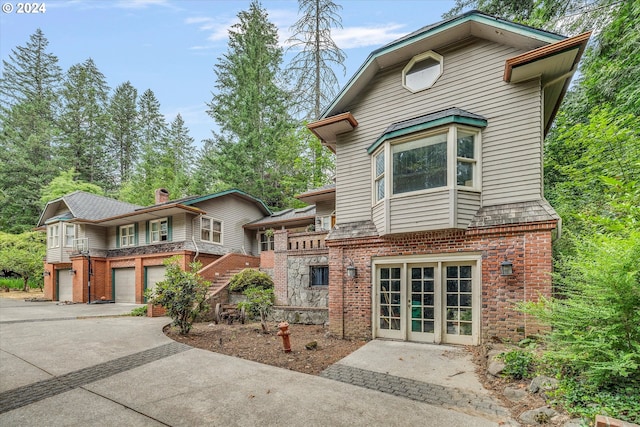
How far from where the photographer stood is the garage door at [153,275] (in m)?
15.1

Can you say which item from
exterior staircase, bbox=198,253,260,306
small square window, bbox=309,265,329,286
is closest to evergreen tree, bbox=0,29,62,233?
exterior staircase, bbox=198,253,260,306

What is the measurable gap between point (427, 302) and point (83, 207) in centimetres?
2040

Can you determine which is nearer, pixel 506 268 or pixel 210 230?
pixel 506 268

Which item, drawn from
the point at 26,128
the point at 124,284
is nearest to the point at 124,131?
the point at 26,128

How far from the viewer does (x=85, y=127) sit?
30906 millimetres

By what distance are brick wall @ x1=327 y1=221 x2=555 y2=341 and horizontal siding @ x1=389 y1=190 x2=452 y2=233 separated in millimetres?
325

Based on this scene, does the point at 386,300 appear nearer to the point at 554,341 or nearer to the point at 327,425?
the point at 554,341

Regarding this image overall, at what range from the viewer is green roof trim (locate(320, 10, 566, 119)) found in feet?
19.5

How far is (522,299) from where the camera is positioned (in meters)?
5.74

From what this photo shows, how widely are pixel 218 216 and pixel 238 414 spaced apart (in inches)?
551

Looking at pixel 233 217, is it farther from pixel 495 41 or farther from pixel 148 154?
pixel 148 154

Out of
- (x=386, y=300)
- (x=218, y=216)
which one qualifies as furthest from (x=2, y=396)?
(x=218, y=216)

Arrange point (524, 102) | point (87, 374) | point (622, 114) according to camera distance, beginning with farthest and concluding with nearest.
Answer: point (622, 114) < point (524, 102) < point (87, 374)

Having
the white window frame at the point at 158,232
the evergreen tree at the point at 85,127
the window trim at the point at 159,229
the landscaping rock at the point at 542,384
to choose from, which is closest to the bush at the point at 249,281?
the window trim at the point at 159,229
